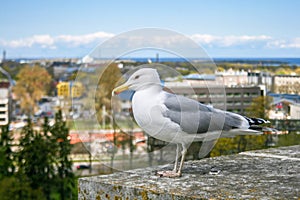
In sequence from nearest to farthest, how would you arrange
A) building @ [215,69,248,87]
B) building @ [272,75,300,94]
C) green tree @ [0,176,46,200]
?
building @ [215,69,248,87]
green tree @ [0,176,46,200]
building @ [272,75,300,94]

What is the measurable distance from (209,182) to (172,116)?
0.46 metres

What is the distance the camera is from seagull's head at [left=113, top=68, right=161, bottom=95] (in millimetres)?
3070

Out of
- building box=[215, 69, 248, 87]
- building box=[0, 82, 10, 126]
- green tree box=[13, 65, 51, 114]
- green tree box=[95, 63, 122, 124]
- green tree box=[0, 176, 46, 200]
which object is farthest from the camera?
green tree box=[13, 65, 51, 114]

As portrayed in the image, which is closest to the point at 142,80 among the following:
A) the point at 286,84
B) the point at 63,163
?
the point at 286,84

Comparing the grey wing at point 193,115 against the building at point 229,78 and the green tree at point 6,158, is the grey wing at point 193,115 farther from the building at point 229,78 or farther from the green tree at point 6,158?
the green tree at point 6,158

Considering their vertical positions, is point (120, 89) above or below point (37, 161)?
above

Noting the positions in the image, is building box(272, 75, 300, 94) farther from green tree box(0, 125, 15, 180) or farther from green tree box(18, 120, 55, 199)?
green tree box(0, 125, 15, 180)

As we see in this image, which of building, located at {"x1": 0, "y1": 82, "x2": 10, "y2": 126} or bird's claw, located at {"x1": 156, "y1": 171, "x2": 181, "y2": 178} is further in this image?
building, located at {"x1": 0, "y1": 82, "x2": 10, "y2": 126}

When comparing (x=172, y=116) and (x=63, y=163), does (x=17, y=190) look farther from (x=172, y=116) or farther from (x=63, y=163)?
(x=172, y=116)

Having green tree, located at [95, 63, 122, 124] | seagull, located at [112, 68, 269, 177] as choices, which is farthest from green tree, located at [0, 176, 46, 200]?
seagull, located at [112, 68, 269, 177]

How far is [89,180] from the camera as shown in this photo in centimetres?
279

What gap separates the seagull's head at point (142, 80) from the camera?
121 inches

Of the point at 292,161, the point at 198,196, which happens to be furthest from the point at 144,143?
the point at 198,196

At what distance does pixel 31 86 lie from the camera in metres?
Answer: 35.1
